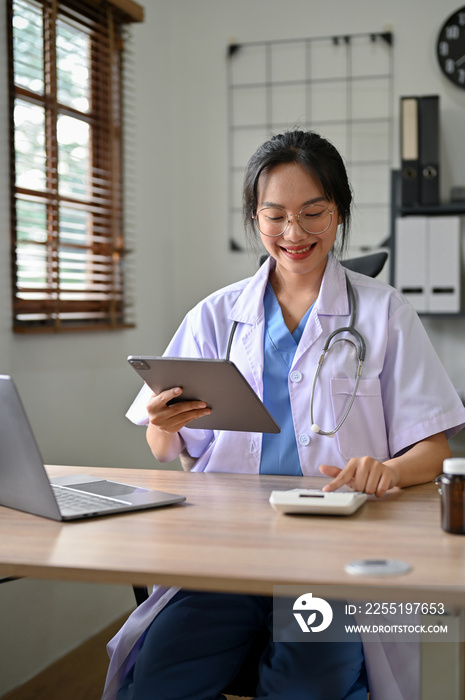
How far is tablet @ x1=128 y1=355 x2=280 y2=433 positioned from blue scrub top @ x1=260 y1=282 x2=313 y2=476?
0.56 ft

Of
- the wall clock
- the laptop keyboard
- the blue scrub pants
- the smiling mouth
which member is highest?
the wall clock

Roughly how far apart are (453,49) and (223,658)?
261 centimetres

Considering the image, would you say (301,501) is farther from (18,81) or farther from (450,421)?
(18,81)

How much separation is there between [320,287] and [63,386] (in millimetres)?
1144

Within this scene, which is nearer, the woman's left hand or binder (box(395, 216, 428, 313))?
the woman's left hand

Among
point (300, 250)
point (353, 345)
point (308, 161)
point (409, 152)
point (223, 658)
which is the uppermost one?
point (409, 152)

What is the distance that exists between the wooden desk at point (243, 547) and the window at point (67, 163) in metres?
1.25

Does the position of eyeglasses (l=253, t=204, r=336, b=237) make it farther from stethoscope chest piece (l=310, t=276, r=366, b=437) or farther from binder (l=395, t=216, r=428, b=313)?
binder (l=395, t=216, r=428, b=313)

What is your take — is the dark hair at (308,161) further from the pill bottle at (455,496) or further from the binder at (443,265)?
the binder at (443,265)

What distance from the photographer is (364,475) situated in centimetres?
126

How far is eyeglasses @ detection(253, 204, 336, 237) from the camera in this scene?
1614 mm

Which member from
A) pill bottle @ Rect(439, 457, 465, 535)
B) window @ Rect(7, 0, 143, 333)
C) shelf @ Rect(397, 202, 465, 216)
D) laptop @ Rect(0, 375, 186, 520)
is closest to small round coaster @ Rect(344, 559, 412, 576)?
pill bottle @ Rect(439, 457, 465, 535)

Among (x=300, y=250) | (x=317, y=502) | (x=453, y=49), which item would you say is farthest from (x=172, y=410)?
(x=453, y=49)

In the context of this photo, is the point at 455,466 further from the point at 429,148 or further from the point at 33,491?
the point at 429,148
